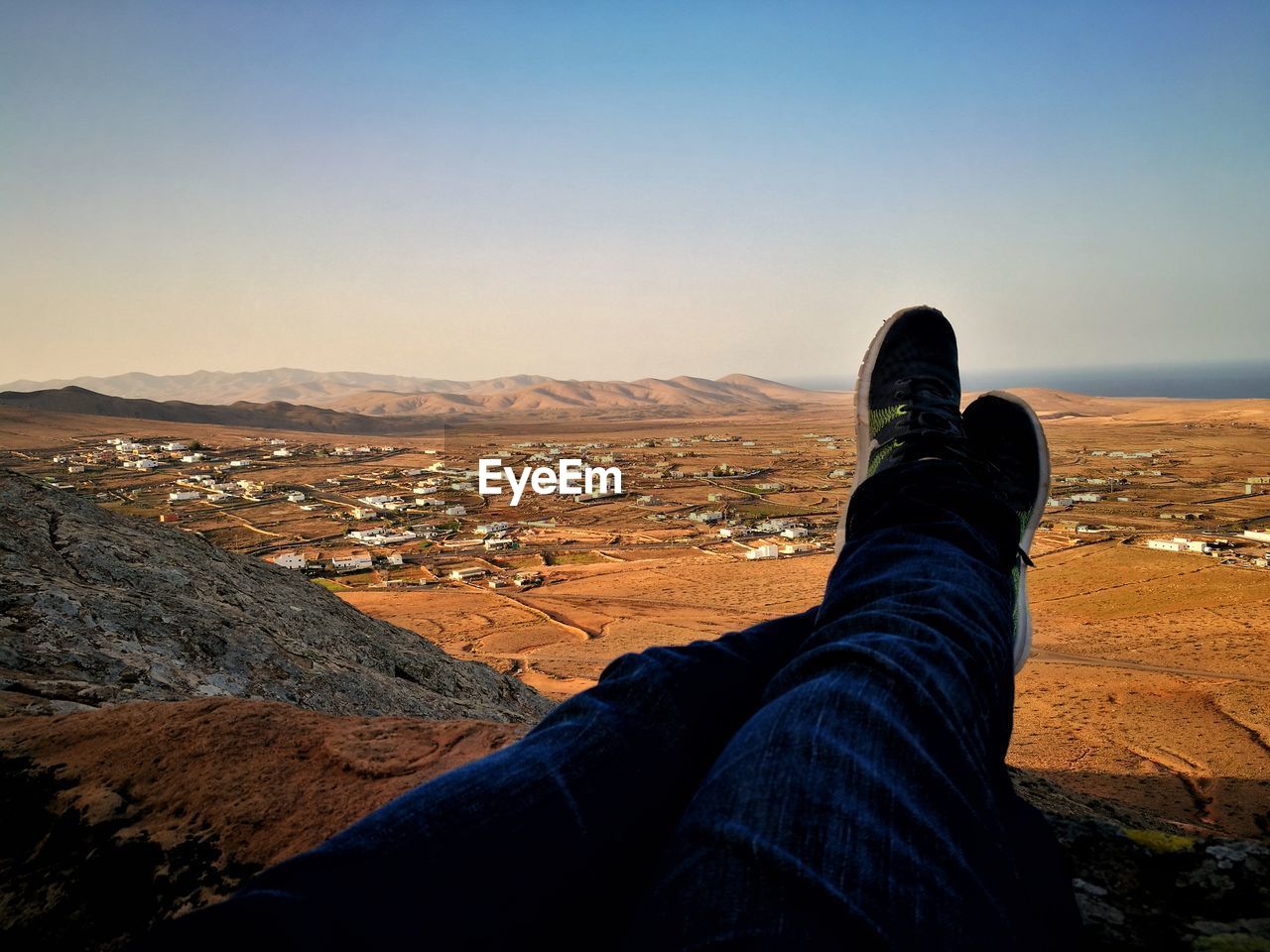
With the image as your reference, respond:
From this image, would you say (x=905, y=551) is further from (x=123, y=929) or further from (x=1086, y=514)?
(x=1086, y=514)

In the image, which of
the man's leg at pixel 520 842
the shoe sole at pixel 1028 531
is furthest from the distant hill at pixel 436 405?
the man's leg at pixel 520 842

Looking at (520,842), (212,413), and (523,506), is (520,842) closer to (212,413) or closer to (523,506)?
(523,506)

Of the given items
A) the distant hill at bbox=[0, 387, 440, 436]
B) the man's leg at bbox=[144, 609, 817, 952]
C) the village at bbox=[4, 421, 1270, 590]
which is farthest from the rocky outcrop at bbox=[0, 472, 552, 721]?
the distant hill at bbox=[0, 387, 440, 436]

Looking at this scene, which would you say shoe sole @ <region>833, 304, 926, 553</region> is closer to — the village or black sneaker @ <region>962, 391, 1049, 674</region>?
black sneaker @ <region>962, 391, 1049, 674</region>

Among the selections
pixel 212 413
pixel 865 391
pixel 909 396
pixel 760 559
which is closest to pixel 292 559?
pixel 760 559

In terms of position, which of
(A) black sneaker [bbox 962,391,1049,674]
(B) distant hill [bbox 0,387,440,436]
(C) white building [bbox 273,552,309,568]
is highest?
(B) distant hill [bbox 0,387,440,436]
